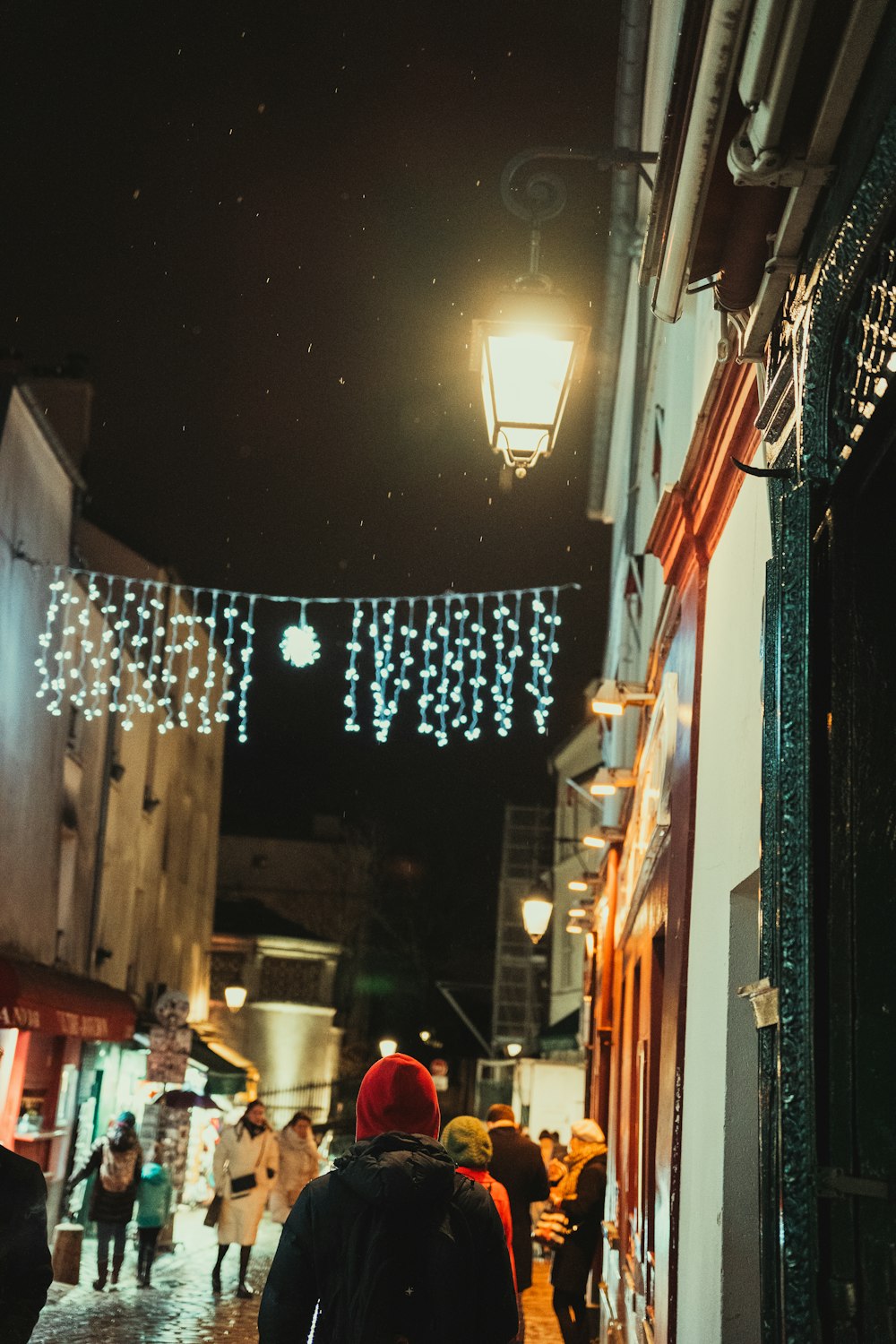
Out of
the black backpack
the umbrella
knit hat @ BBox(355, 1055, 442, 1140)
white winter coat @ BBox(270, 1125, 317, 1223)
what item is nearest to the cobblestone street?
white winter coat @ BBox(270, 1125, 317, 1223)

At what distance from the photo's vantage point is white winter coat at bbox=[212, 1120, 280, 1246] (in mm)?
15008

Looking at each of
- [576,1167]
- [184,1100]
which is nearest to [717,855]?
[576,1167]

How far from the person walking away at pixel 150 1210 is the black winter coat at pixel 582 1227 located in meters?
6.43

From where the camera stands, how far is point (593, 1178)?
10.4 metres

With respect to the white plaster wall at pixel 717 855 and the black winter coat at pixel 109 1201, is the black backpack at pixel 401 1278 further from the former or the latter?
the black winter coat at pixel 109 1201

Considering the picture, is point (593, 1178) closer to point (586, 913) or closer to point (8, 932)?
point (8, 932)

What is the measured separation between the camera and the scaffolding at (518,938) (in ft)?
131

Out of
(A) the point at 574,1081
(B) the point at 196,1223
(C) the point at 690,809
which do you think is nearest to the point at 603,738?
(A) the point at 574,1081

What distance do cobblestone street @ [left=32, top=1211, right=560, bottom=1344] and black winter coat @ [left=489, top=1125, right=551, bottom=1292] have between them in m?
1.92

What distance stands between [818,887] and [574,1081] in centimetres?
2455

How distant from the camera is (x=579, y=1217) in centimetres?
1039

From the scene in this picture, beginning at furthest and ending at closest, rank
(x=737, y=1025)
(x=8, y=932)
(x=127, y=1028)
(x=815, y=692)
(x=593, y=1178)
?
(x=127, y=1028)
(x=8, y=932)
(x=593, y=1178)
(x=737, y=1025)
(x=815, y=692)

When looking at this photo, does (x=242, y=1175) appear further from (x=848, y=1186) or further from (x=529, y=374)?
(x=848, y=1186)

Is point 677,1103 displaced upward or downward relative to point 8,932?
downward
